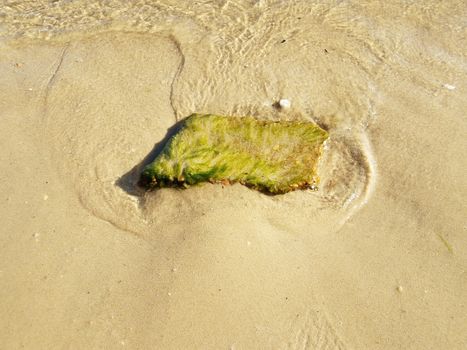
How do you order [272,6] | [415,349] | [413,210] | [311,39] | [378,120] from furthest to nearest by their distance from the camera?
[272,6] → [311,39] → [378,120] → [413,210] → [415,349]

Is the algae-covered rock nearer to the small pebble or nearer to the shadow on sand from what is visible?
the shadow on sand

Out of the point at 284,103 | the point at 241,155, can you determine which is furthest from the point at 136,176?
the point at 284,103

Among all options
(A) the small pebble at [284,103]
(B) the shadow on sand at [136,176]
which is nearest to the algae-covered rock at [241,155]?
(B) the shadow on sand at [136,176]

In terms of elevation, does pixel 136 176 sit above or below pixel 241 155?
below

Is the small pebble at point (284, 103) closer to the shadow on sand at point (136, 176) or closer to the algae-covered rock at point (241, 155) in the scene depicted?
the algae-covered rock at point (241, 155)

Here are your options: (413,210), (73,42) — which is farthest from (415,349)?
(73,42)

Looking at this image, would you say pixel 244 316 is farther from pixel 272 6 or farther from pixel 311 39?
pixel 272 6

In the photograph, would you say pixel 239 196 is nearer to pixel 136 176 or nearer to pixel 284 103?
pixel 136 176
